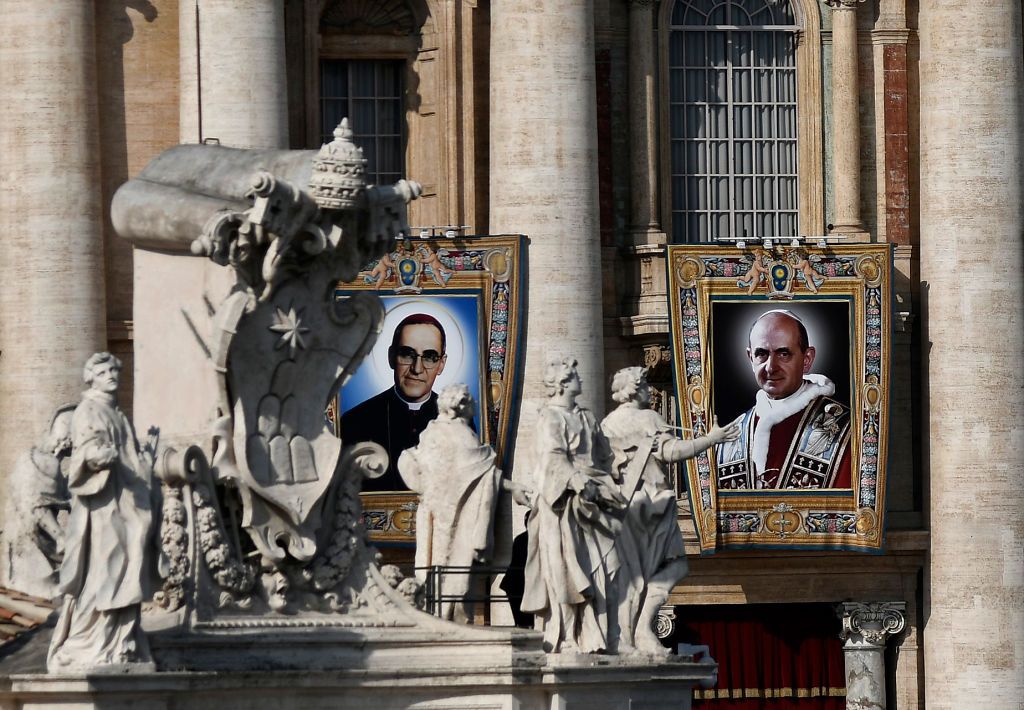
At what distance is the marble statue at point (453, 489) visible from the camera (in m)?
33.7

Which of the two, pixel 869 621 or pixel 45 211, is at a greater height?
pixel 45 211

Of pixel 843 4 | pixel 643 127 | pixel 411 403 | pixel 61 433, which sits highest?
pixel 843 4

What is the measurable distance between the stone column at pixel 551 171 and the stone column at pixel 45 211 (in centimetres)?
564

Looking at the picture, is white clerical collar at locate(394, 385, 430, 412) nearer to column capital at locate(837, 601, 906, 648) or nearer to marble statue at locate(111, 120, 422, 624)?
column capital at locate(837, 601, 906, 648)

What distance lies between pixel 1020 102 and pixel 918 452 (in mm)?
5319

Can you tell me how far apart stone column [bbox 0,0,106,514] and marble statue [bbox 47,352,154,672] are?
838 inches

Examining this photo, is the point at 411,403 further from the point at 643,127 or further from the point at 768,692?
the point at 768,692

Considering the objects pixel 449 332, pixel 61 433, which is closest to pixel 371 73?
pixel 449 332

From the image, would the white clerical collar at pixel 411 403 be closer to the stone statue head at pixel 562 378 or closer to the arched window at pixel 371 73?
the arched window at pixel 371 73

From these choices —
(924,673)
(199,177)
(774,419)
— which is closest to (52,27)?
(774,419)

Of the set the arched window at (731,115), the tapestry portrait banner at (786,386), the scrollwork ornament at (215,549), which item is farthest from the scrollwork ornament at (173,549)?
the arched window at (731,115)

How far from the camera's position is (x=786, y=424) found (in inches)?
2021

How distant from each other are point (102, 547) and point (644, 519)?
7683mm

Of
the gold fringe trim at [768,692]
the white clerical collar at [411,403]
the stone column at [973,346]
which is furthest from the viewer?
the gold fringe trim at [768,692]
